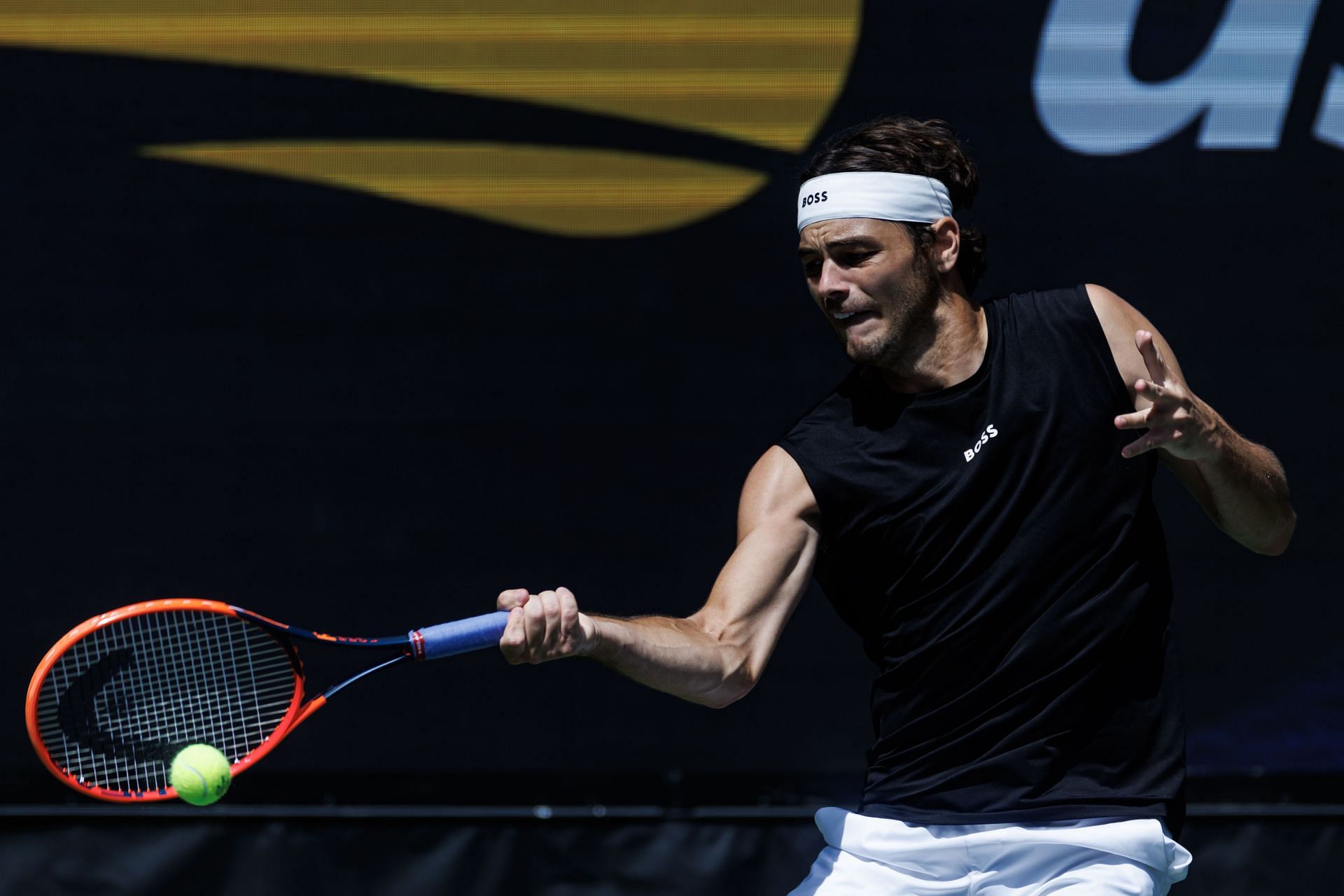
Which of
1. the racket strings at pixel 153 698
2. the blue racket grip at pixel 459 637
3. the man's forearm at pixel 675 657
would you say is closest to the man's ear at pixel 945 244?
the man's forearm at pixel 675 657

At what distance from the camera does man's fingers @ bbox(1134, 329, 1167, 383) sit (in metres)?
2.51

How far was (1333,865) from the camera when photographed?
12.6ft

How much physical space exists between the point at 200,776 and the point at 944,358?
1.43 meters

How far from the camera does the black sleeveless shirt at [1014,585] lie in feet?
8.71

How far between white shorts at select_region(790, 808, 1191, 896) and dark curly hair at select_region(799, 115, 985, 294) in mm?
976

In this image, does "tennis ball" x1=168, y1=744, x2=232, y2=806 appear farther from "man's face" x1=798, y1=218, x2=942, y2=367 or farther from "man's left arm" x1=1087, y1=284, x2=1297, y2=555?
"man's left arm" x1=1087, y1=284, x2=1297, y2=555

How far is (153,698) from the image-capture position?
10.0 feet

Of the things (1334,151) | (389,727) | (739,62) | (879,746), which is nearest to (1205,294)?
(1334,151)

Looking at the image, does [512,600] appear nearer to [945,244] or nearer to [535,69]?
[945,244]

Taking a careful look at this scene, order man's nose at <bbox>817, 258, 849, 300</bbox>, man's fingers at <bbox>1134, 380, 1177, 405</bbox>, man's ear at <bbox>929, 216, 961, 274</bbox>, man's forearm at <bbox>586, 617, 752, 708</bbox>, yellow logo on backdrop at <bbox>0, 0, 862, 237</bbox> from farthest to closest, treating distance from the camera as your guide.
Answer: yellow logo on backdrop at <bbox>0, 0, 862, 237</bbox> → man's ear at <bbox>929, 216, 961, 274</bbox> → man's nose at <bbox>817, 258, 849, 300</bbox> → man's forearm at <bbox>586, 617, 752, 708</bbox> → man's fingers at <bbox>1134, 380, 1177, 405</bbox>

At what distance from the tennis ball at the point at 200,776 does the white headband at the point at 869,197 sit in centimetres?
134

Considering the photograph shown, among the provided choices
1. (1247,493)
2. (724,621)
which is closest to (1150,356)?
(1247,493)

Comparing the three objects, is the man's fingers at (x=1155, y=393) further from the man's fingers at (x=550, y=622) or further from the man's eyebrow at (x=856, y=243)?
the man's fingers at (x=550, y=622)

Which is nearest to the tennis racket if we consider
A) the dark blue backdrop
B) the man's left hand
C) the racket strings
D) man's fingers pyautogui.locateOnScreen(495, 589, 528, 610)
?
the racket strings
